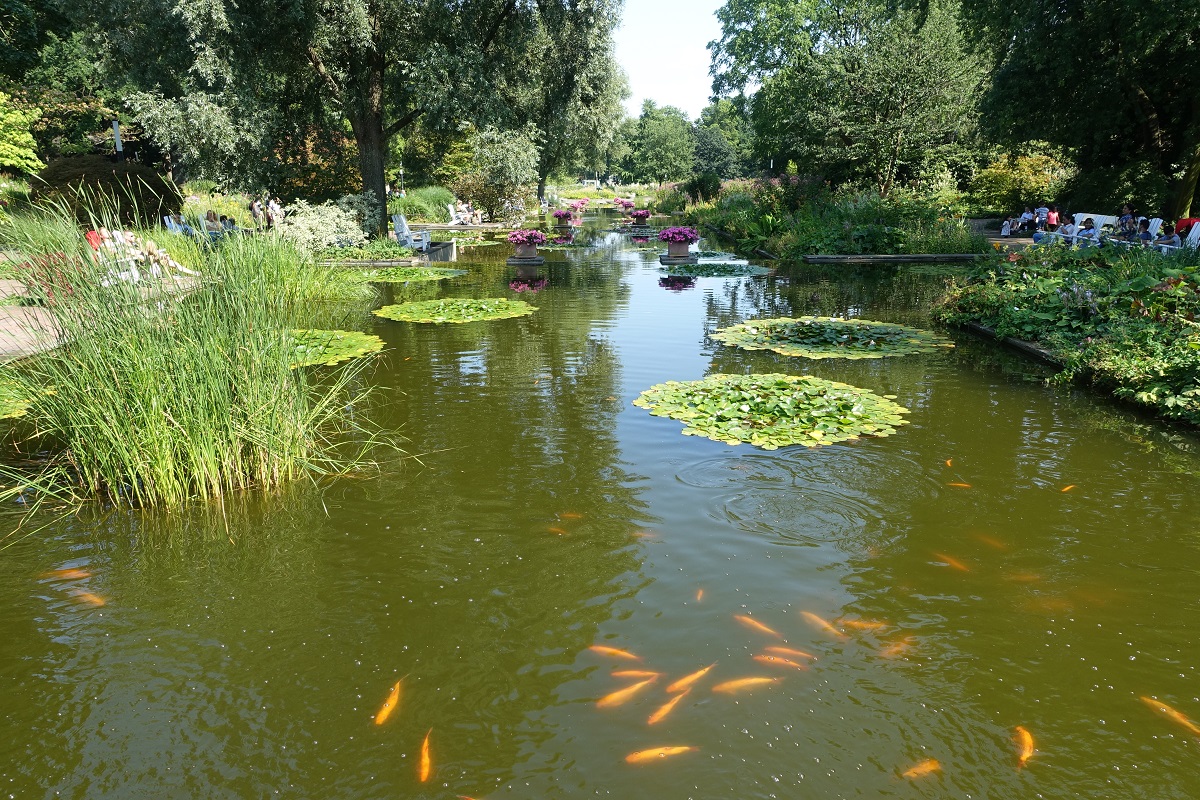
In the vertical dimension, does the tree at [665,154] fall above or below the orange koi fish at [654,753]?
above

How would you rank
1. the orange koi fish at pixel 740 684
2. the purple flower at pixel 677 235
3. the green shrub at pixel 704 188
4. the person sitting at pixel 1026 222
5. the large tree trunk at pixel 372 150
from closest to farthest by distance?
the orange koi fish at pixel 740 684 → the purple flower at pixel 677 235 → the large tree trunk at pixel 372 150 → the person sitting at pixel 1026 222 → the green shrub at pixel 704 188

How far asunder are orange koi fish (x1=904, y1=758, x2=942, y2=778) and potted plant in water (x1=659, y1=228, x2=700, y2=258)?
18.5m

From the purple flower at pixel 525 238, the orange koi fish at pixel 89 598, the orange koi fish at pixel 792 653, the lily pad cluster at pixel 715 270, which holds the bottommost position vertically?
the orange koi fish at pixel 792 653

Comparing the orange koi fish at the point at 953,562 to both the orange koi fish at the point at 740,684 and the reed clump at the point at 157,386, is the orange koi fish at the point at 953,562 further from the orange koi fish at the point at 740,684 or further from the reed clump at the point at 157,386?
the reed clump at the point at 157,386

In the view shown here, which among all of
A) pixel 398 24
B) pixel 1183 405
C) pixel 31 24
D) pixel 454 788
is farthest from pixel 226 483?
pixel 31 24

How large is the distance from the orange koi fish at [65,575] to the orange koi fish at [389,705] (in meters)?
2.41

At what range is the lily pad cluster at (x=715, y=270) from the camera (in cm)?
1822

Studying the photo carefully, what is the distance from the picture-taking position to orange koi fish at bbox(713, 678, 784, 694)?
11.4 ft

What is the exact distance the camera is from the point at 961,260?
19.8 meters

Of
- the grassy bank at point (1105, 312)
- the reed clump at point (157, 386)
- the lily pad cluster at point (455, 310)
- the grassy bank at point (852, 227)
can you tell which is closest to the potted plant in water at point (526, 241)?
the lily pad cluster at point (455, 310)

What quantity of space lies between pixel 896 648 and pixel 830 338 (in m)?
7.12

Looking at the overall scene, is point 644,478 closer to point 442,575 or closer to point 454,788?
point 442,575

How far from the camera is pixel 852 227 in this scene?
2161 centimetres

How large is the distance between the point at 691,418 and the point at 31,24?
3268 centimetres
